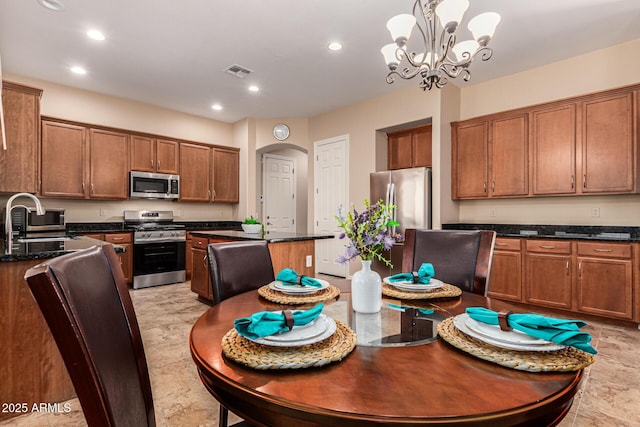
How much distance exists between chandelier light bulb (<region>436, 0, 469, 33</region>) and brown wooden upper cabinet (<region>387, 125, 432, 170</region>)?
2.77 meters

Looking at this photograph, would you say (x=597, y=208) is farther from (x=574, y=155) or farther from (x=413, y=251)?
(x=413, y=251)

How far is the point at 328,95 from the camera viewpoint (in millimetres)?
4945

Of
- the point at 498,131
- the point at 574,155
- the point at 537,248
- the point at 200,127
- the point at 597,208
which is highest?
the point at 200,127

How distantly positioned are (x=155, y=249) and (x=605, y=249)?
17.8 ft

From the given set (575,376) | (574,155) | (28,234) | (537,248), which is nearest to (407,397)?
(575,376)

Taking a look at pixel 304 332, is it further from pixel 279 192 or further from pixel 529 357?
pixel 279 192

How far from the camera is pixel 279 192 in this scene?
699 centimetres

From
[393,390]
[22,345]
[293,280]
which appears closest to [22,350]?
[22,345]

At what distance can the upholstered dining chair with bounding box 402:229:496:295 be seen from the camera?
5.33 ft

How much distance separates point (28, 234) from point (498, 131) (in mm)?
5708

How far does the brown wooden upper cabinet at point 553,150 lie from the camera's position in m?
3.34

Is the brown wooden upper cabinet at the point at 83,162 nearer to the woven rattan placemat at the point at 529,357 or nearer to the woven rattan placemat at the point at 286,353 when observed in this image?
the woven rattan placemat at the point at 286,353

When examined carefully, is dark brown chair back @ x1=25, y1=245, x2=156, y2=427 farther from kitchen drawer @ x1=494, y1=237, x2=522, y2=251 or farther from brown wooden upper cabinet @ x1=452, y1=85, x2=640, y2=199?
brown wooden upper cabinet @ x1=452, y1=85, x2=640, y2=199

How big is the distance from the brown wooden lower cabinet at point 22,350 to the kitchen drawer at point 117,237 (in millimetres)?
2874
